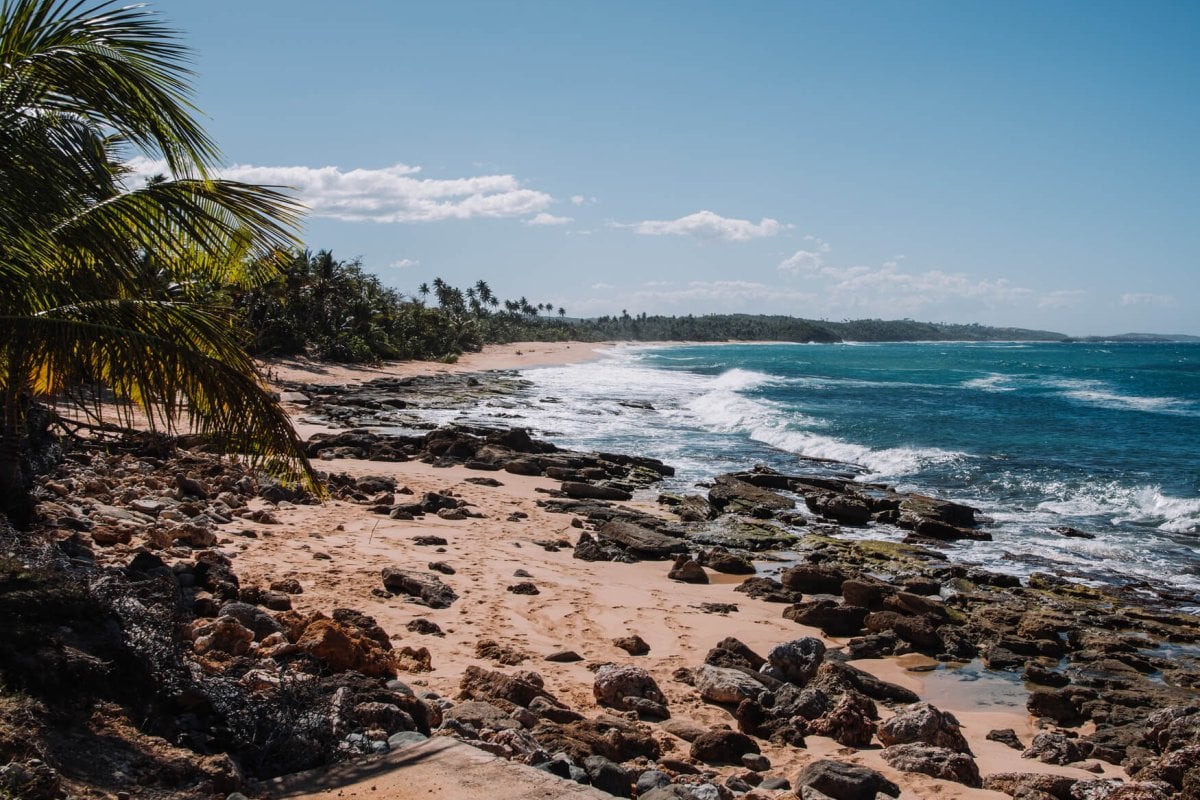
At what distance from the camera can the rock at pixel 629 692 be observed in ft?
24.7

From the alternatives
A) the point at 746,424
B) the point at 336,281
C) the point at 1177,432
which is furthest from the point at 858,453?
the point at 336,281

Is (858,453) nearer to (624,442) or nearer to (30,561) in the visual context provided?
(624,442)

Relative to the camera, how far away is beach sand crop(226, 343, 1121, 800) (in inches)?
259

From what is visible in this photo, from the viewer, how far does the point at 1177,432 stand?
35.2 metres

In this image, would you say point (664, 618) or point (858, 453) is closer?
point (664, 618)

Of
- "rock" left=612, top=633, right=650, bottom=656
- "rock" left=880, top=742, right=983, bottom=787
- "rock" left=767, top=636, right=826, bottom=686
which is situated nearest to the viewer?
"rock" left=880, top=742, right=983, bottom=787

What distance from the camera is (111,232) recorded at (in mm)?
5906

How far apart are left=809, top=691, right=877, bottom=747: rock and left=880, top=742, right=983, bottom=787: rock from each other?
0.36 m

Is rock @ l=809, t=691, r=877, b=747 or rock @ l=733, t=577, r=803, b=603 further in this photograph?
rock @ l=733, t=577, r=803, b=603

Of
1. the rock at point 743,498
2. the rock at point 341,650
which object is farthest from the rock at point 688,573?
the rock at point 341,650

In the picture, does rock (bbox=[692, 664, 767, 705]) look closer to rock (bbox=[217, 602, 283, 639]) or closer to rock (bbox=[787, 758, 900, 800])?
rock (bbox=[787, 758, 900, 800])

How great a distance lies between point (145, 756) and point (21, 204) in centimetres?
319

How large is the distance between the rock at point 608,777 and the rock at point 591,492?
13234mm

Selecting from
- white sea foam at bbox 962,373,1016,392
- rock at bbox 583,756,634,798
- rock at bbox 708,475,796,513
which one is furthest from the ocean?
rock at bbox 583,756,634,798
